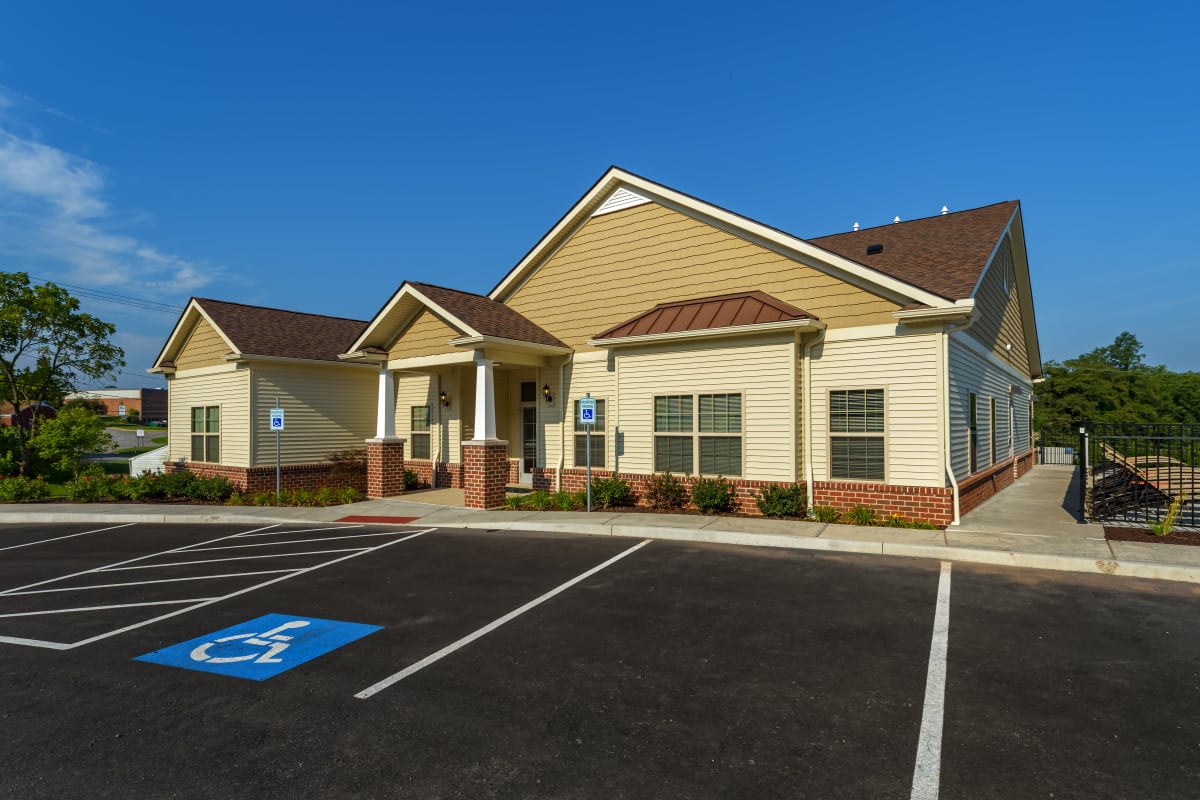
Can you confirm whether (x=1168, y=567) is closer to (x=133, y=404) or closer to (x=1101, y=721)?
(x=1101, y=721)

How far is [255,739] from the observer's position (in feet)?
13.9

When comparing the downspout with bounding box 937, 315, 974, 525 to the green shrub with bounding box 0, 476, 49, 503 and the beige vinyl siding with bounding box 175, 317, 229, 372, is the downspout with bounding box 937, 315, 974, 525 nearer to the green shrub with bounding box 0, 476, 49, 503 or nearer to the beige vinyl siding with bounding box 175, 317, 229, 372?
the beige vinyl siding with bounding box 175, 317, 229, 372

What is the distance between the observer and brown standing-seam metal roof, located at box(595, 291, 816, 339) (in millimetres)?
12523

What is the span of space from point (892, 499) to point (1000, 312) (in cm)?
877

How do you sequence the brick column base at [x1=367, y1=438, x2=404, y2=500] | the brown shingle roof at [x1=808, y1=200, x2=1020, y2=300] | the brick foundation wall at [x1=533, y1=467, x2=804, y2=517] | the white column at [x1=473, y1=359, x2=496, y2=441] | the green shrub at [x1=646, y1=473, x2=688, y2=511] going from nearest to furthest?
the brown shingle roof at [x1=808, y1=200, x2=1020, y2=300]
the brick foundation wall at [x1=533, y1=467, x2=804, y2=517]
the green shrub at [x1=646, y1=473, x2=688, y2=511]
the white column at [x1=473, y1=359, x2=496, y2=441]
the brick column base at [x1=367, y1=438, x2=404, y2=500]

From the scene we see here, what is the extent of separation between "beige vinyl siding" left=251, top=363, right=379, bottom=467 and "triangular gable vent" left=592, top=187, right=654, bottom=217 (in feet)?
32.9

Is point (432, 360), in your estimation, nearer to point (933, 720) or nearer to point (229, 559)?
point (229, 559)

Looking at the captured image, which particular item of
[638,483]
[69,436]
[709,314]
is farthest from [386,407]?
[69,436]

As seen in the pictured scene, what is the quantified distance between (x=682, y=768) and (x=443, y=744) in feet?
5.09

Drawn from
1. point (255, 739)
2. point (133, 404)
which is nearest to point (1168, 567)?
point (255, 739)

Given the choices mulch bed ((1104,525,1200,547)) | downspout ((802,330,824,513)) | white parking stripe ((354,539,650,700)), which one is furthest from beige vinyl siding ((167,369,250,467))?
mulch bed ((1104,525,1200,547))

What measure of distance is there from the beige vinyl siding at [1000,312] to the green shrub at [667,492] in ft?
22.6

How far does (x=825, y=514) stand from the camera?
11.9 m

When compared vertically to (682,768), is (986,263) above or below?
above
